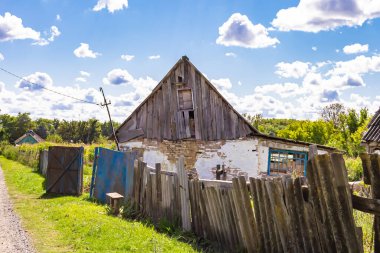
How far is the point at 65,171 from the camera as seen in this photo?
14.8 metres

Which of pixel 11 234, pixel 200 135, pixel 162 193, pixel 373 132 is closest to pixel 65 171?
pixel 11 234

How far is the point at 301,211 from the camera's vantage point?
538 cm

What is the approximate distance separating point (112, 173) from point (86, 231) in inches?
159

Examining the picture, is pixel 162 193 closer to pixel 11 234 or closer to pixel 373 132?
pixel 11 234

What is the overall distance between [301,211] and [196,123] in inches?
535

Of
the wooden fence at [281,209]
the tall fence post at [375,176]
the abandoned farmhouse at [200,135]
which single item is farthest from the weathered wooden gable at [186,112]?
the tall fence post at [375,176]

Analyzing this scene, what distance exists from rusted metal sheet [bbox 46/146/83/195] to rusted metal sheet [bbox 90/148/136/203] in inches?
61.0

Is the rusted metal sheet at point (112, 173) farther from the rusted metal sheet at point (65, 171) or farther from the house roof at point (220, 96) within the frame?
the house roof at point (220, 96)

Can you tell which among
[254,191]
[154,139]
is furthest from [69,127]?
[254,191]

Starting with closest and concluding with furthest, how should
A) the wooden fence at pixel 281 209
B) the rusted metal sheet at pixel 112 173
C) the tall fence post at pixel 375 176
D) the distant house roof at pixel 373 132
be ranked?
the tall fence post at pixel 375 176 → the wooden fence at pixel 281 209 → the rusted metal sheet at pixel 112 173 → the distant house roof at pixel 373 132

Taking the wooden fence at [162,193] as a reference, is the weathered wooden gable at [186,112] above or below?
above

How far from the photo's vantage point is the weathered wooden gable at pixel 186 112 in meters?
18.6

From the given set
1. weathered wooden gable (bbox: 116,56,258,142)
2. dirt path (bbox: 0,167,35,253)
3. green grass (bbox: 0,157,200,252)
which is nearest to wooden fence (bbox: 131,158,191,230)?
green grass (bbox: 0,157,200,252)

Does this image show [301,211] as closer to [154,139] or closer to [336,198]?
[336,198]
